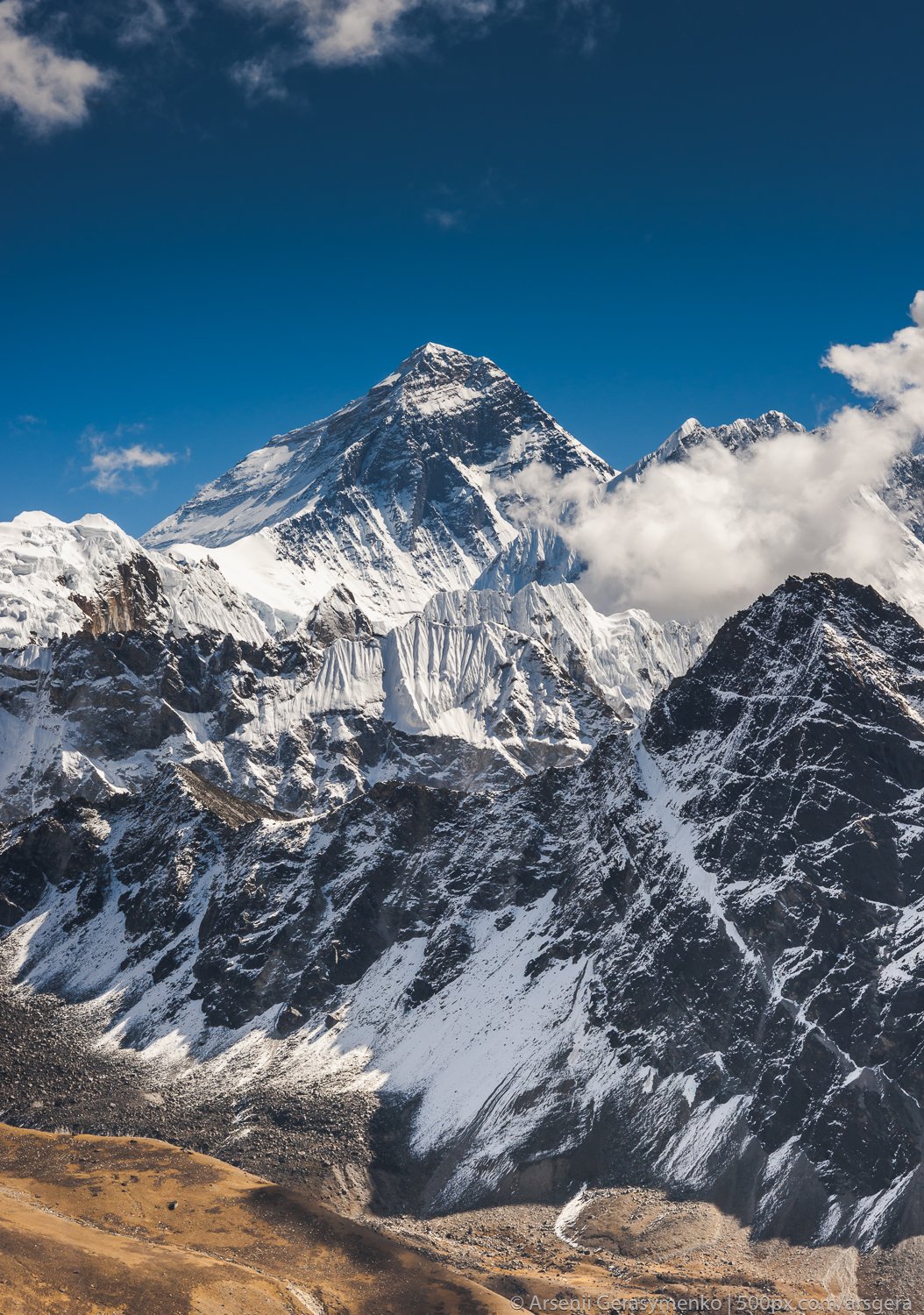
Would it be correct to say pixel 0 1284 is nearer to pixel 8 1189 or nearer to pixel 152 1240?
pixel 152 1240

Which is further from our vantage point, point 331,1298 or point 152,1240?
point 152,1240

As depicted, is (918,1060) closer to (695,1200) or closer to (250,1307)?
(695,1200)

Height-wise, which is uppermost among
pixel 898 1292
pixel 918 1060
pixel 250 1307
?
pixel 918 1060

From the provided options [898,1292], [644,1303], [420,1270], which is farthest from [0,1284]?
[898,1292]

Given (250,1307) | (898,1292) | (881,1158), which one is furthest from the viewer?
(881,1158)

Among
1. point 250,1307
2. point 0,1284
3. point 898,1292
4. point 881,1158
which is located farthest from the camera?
point 881,1158

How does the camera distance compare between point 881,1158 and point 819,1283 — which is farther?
point 881,1158

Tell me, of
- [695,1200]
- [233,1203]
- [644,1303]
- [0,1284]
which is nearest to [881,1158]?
[695,1200]

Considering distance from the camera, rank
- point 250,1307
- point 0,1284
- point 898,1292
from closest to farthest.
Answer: point 0,1284
point 250,1307
point 898,1292

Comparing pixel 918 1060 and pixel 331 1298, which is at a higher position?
pixel 918 1060
